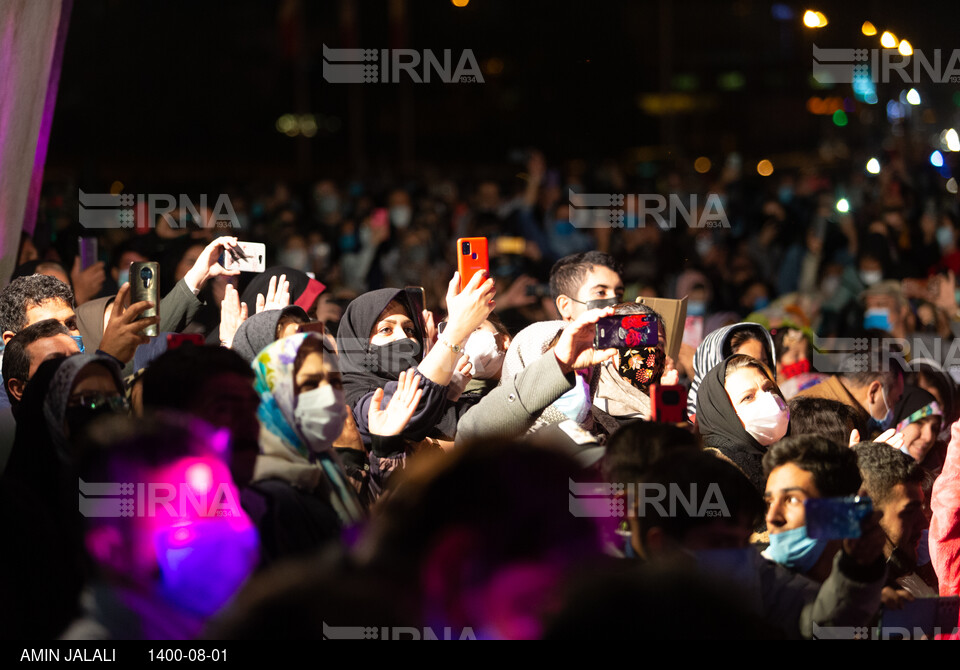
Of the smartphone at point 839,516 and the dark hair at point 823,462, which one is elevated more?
the dark hair at point 823,462

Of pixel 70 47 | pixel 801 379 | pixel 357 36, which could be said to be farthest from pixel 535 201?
pixel 70 47

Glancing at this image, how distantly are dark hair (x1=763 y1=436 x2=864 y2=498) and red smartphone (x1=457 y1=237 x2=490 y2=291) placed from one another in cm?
136

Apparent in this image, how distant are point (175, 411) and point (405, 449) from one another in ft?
4.06

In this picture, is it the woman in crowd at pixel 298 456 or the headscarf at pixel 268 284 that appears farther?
the headscarf at pixel 268 284

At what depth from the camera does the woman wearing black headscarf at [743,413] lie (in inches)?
149

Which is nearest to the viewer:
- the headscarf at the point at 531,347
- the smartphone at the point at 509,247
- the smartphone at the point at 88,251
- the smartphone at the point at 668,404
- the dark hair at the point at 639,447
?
the dark hair at the point at 639,447

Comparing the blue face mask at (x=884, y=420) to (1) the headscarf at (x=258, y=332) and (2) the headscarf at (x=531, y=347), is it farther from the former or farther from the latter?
(1) the headscarf at (x=258, y=332)

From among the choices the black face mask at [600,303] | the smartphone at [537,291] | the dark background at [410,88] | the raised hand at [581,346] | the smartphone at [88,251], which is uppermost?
the dark background at [410,88]

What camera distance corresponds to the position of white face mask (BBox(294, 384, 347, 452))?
9.27ft

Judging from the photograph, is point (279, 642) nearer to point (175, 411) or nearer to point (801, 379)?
point (175, 411)

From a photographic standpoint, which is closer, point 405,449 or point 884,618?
point 884,618

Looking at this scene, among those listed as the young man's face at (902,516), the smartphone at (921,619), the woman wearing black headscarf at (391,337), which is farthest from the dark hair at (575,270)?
the smartphone at (921,619)

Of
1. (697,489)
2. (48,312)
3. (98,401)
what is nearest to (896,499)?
(697,489)

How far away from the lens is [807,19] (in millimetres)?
7129
